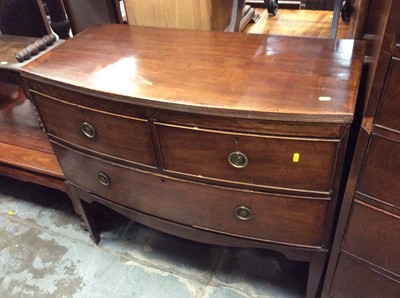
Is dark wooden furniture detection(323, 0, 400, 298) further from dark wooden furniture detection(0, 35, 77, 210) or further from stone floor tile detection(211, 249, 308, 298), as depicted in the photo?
dark wooden furniture detection(0, 35, 77, 210)

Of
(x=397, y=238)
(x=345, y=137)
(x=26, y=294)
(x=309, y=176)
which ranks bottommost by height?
(x=26, y=294)

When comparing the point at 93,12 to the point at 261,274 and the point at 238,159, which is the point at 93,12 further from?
the point at 261,274

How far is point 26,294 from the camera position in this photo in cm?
131

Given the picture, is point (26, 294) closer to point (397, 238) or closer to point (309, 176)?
point (309, 176)

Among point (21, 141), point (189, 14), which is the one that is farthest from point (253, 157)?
point (21, 141)

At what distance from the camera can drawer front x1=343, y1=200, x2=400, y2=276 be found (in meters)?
0.80

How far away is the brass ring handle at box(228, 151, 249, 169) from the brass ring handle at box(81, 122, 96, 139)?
389 millimetres

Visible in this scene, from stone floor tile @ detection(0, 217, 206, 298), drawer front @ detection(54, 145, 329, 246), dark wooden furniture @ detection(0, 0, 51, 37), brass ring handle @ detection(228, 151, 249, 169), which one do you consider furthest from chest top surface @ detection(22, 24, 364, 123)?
stone floor tile @ detection(0, 217, 206, 298)

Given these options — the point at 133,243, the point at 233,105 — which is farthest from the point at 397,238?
the point at 133,243

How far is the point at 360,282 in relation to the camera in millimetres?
949

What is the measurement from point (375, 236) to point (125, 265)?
35.8 inches

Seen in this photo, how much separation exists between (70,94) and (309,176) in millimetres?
622

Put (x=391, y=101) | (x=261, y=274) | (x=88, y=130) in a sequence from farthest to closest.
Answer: (x=261, y=274) → (x=88, y=130) → (x=391, y=101)

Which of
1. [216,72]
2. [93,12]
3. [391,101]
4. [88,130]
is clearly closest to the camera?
[391,101]
